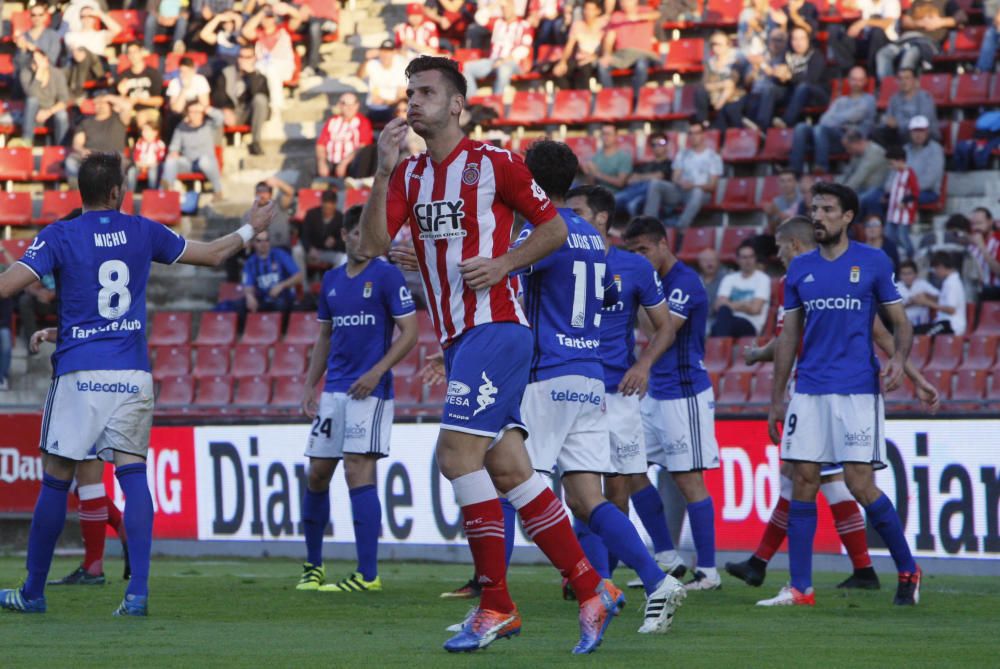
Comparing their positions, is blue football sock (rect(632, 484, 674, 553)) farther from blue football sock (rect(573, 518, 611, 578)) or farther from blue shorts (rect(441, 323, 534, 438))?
blue shorts (rect(441, 323, 534, 438))

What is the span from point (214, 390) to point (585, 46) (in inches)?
285

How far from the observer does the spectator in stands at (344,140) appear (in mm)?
21391

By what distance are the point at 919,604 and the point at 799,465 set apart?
1.12 m

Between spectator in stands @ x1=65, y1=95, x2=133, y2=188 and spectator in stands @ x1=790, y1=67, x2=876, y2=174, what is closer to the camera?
spectator in stands @ x1=790, y1=67, x2=876, y2=174

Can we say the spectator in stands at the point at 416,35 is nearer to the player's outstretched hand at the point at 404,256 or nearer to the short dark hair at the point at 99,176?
the player's outstretched hand at the point at 404,256

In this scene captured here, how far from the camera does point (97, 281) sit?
8320mm

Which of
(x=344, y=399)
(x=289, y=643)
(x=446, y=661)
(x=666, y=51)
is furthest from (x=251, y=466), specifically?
(x=666, y=51)

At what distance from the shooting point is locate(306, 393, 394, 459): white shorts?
1024cm

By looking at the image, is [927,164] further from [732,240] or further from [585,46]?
[585,46]

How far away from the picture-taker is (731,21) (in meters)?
21.4

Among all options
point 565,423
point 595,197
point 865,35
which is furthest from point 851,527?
point 865,35

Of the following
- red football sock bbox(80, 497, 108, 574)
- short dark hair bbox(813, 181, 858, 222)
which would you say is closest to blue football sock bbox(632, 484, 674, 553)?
short dark hair bbox(813, 181, 858, 222)

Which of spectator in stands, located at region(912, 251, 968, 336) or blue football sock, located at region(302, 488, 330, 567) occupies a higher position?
spectator in stands, located at region(912, 251, 968, 336)

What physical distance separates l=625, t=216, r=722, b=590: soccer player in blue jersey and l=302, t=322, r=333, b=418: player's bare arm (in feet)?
6.89
